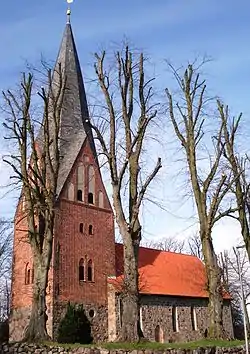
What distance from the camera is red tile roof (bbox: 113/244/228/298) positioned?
30562 millimetres

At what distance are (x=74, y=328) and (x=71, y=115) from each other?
13.5 metres

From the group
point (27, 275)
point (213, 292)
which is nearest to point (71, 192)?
point (27, 275)

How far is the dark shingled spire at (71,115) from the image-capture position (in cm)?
2902

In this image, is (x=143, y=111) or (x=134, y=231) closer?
(x=134, y=231)

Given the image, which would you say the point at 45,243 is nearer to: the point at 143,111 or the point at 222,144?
the point at 143,111

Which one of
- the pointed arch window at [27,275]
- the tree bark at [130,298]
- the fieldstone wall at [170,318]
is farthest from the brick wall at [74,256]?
the tree bark at [130,298]

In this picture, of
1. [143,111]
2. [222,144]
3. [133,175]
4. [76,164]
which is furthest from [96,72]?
[76,164]

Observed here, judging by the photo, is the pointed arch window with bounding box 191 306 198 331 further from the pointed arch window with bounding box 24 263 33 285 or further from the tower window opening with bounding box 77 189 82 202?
the pointed arch window with bounding box 24 263 33 285

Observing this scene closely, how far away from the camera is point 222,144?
19094 mm

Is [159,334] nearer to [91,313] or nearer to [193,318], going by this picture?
[193,318]

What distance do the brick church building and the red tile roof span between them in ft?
0.30

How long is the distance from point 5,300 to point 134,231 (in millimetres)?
40797

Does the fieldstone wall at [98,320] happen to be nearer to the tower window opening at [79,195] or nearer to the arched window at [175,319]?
the arched window at [175,319]

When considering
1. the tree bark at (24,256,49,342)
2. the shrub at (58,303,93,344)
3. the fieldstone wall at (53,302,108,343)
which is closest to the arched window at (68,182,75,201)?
the fieldstone wall at (53,302,108,343)
